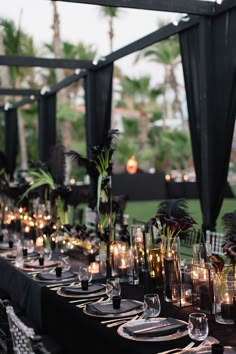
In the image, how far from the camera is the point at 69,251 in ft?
15.8

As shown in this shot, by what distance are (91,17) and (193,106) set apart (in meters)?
15.8

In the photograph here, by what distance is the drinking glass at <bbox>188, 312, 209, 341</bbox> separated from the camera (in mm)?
2357

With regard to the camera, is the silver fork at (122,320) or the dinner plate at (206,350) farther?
the silver fork at (122,320)

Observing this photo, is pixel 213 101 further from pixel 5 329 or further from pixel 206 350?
pixel 206 350

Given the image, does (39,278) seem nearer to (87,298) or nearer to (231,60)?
(87,298)

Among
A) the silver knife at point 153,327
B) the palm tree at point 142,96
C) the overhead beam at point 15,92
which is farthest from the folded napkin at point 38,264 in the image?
the palm tree at point 142,96

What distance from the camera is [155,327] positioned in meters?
2.56

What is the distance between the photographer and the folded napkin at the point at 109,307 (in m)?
2.87

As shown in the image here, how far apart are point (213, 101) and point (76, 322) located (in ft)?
10.3

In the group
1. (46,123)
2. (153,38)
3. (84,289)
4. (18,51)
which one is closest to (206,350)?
(84,289)

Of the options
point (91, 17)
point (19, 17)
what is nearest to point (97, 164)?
point (19, 17)

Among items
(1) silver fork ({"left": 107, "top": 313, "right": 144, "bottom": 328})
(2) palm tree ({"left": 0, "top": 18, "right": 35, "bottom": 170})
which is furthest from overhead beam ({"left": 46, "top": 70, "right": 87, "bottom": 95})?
(2) palm tree ({"left": 0, "top": 18, "right": 35, "bottom": 170})

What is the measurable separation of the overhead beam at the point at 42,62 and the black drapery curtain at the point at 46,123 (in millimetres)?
2863

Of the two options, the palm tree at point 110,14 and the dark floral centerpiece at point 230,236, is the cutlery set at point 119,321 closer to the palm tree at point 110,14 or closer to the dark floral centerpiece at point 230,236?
the dark floral centerpiece at point 230,236
